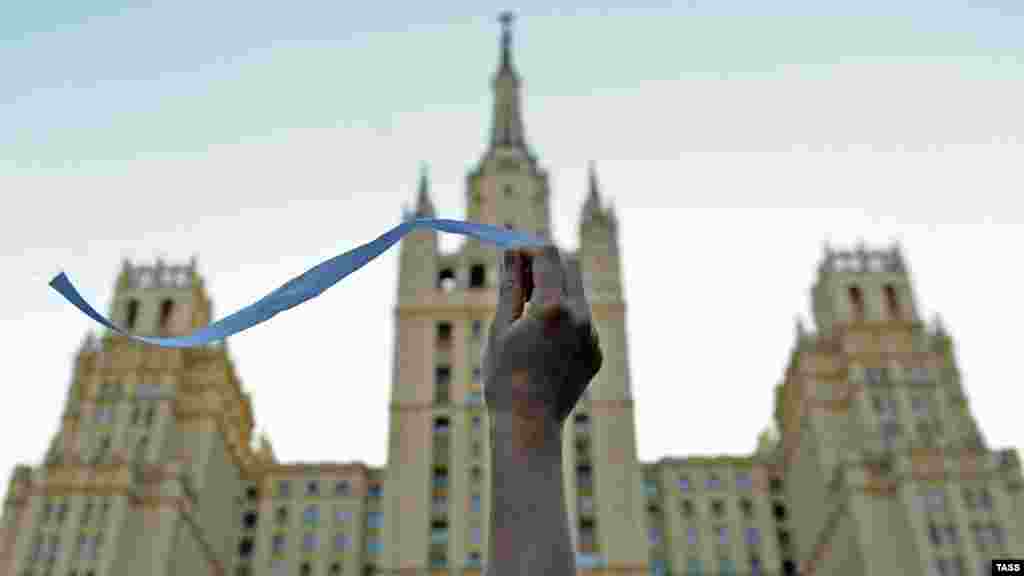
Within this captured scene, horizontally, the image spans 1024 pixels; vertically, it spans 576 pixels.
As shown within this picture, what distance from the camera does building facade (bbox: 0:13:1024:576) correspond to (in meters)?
56.8

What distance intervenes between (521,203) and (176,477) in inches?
1087

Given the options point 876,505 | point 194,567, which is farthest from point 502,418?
point 194,567

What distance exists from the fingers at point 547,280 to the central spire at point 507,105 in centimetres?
7425

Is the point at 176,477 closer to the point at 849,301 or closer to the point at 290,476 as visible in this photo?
the point at 290,476

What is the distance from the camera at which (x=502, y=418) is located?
7172 mm

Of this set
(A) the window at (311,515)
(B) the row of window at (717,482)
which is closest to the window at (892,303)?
(B) the row of window at (717,482)

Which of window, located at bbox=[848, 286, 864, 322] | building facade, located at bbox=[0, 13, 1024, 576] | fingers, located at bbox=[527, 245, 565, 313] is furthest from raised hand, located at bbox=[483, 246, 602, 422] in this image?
window, located at bbox=[848, 286, 864, 322]

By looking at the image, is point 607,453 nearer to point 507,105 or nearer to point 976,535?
point 976,535

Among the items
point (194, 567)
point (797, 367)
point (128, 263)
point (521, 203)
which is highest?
point (521, 203)

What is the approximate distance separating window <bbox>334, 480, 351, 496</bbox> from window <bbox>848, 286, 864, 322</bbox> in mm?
33883

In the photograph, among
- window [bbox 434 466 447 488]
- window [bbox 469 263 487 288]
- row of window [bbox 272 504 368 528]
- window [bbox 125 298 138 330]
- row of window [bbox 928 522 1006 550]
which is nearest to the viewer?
row of window [bbox 928 522 1006 550]

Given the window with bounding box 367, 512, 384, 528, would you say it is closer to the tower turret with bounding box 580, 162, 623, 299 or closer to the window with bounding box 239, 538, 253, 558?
the window with bounding box 239, 538, 253, 558

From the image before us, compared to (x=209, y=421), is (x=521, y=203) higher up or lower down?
higher up

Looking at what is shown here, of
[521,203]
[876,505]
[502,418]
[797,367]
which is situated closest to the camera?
[502,418]
